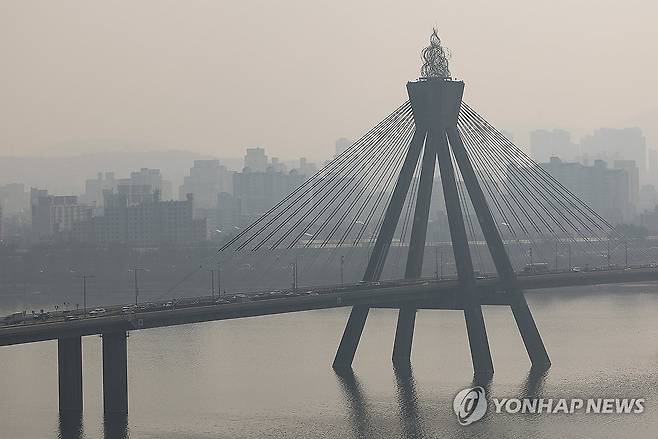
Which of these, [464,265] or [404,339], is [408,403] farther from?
[464,265]

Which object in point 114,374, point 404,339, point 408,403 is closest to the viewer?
point 114,374

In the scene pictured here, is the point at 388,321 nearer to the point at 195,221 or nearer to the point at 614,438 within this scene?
the point at 614,438

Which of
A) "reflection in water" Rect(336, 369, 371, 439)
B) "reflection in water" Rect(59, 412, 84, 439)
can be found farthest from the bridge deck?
"reflection in water" Rect(336, 369, 371, 439)

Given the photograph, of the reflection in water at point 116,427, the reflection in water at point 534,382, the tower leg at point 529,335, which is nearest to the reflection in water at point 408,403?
the reflection in water at point 534,382

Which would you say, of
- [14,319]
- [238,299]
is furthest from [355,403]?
[14,319]

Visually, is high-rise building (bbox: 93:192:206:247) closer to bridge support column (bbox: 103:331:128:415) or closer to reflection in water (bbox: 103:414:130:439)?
bridge support column (bbox: 103:331:128:415)

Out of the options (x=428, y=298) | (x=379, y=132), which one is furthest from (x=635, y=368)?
(x=379, y=132)

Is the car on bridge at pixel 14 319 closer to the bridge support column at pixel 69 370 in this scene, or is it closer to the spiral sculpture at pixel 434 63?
the bridge support column at pixel 69 370
